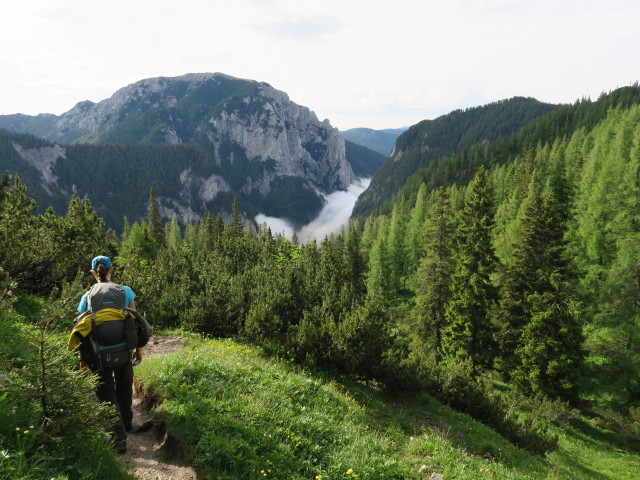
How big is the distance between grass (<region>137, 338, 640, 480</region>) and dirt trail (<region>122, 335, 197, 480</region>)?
202 mm

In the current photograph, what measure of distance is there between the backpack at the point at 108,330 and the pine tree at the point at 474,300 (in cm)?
2389

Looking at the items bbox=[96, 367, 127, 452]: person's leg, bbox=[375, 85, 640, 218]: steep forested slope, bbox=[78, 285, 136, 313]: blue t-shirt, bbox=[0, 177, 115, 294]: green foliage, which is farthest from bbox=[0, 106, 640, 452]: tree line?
bbox=[375, 85, 640, 218]: steep forested slope

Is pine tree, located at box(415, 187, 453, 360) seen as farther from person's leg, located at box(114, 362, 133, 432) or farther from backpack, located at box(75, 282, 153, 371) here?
backpack, located at box(75, 282, 153, 371)

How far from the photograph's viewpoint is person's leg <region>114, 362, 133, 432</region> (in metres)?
5.93

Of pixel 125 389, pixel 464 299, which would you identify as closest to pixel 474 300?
pixel 464 299

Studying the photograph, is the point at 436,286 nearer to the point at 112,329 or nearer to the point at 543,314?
the point at 543,314

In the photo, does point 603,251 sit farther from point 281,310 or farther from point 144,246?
point 144,246

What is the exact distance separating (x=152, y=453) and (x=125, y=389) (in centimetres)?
118

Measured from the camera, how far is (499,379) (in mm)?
28766

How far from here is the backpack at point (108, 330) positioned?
5508 mm

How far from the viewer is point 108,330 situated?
18.1 ft

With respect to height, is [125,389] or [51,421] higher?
[51,421]

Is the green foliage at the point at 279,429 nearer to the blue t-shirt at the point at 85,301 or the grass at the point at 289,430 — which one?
the grass at the point at 289,430

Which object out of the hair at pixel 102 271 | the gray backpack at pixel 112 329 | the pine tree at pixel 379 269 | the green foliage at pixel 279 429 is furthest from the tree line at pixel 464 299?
the gray backpack at pixel 112 329
